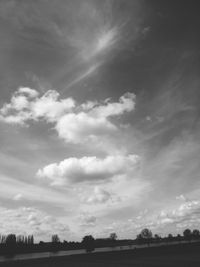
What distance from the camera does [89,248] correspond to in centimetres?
19850

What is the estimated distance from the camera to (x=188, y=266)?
174 feet

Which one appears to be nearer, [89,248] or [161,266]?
[161,266]

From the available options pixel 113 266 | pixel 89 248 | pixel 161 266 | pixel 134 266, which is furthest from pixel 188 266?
pixel 89 248

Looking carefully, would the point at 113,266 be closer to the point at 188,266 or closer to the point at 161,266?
the point at 161,266

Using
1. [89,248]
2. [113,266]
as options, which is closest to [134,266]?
[113,266]

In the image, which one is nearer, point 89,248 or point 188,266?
point 188,266

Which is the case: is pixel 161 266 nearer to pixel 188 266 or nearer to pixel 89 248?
pixel 188 266

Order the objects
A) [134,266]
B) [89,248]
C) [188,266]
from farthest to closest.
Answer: [89,248] < [134,266] < [188,266]

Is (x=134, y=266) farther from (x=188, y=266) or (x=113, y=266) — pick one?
(x=188, y=266)

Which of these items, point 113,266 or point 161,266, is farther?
point 113,266

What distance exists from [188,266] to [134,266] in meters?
12.5

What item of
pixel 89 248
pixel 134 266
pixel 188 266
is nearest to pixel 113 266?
pixel 134 266

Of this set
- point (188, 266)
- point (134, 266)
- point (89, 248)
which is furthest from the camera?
point (89, 248)

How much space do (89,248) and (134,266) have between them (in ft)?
497
